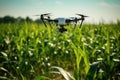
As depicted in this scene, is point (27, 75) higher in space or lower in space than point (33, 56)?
lower

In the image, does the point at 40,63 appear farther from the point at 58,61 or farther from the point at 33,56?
the point at 58,61

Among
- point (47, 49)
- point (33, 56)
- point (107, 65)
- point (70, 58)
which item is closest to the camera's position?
point (107, 65)

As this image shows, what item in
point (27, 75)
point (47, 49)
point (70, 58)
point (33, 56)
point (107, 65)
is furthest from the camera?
point (70, 58)

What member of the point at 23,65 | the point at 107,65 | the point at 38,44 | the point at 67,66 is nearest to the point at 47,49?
the point at 38,44

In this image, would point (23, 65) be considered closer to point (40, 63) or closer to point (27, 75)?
point (27, 75)

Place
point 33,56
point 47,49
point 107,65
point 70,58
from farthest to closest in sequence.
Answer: point 70,58 → point 47,49 → point 33,56 → point 107,65

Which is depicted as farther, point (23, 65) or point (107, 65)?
point (23, 65)

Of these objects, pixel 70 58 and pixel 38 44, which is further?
pixel 70 58

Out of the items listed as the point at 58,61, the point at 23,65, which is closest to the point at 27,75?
the point at 23,65

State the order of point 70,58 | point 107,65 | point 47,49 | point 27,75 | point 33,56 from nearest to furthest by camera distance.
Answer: point 107,65, point 27,75, point 33,56, point 47,49, point 70,58
